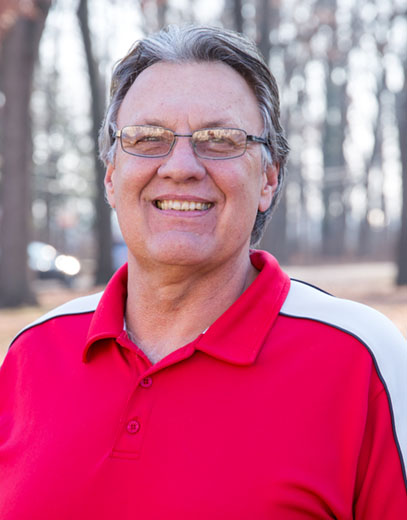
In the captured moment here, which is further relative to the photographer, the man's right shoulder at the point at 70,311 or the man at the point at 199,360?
the man's right shoulder at the point at 70,311

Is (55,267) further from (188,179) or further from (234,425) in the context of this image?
(234,425)

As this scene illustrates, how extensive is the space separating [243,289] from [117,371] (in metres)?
0.52

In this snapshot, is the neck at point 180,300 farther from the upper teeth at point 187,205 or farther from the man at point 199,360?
the upper teeth at point 187,205

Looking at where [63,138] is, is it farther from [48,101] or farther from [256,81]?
[256,81]

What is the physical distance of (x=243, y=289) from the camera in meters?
2.71

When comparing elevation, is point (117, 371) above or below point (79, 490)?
above

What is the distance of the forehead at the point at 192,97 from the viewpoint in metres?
2.51

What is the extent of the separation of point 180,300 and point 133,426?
48 cm

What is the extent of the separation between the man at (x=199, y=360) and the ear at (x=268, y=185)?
0.04ft

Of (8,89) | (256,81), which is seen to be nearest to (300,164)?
(8,89)

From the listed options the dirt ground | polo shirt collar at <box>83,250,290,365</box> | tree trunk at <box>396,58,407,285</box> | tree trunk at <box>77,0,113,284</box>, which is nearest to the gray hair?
polo shirt collar at <box>83,250,290,365</box>

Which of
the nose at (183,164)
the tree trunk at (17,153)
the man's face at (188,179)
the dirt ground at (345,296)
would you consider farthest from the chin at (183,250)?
the tree trunk at (17,153)

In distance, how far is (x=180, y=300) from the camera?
2.62 meters

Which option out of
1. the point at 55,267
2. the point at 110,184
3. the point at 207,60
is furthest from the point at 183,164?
the point at 55,267
